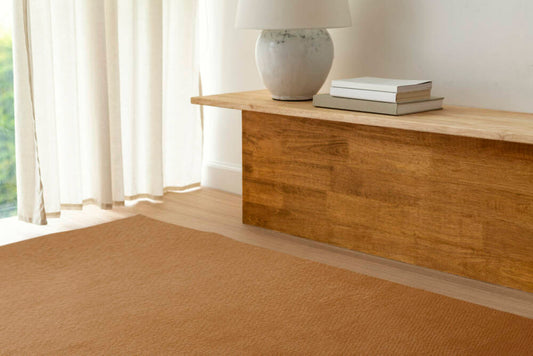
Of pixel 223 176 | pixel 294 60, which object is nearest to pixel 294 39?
pixel 294 60

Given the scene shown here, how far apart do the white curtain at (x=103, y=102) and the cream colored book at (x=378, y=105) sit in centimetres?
92

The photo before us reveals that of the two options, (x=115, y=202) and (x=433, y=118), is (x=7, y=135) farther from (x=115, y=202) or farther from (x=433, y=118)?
(x=433, y=118)

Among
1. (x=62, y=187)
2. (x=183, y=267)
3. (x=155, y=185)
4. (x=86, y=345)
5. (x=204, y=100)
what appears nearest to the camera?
(x=86, y=345)

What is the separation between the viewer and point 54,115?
8.72 feet

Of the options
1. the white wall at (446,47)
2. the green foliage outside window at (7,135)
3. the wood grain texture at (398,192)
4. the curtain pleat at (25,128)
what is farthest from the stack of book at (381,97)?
the green foliage outside window at (7,135)

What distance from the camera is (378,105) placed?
7.10 feet

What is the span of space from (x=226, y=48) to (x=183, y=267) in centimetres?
124

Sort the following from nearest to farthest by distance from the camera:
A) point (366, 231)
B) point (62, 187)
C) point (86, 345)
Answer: point (86, 345), point (366, 231), point (62, 187)

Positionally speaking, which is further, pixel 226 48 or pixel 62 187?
pixel 226 48

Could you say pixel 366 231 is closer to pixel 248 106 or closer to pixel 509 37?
pixel 248 106

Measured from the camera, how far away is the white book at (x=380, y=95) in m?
2.14

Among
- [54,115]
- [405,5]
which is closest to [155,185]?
[54,115]

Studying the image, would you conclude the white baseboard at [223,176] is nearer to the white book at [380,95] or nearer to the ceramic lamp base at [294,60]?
the ceramic lamp base at [294,60]

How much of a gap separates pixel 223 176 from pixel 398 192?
114cm
